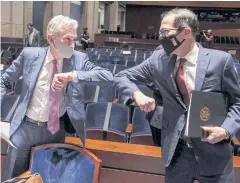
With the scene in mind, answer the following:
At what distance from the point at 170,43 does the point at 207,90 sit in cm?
28

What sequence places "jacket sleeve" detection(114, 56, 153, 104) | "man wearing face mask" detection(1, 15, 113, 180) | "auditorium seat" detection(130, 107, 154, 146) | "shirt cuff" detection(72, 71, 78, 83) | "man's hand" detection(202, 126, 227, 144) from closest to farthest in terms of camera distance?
1. "man's hand" detection(202, 126, 227, 144)
2. "jacket sleeve" detection(114, 56, 153, 104)
3. "shirt cuff" detection(72, 71, 78, 83)
4. "man wearing face mask" detection(1, 15, 113, 180)
5. "auditorium seat" detection(130, 107, 154, 146)

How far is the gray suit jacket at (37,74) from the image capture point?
218 cm

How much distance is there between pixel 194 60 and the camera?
1703mm

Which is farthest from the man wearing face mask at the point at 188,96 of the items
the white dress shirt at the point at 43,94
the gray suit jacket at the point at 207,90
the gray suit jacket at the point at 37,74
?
the white dress shirt at the point at 43,94

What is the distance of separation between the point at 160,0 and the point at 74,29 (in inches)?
758

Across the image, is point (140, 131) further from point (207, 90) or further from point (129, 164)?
point (207, 90)

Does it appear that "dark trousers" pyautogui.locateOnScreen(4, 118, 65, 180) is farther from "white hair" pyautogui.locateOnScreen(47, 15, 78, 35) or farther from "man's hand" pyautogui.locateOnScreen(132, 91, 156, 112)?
"man's hand" pyautogui.locateOnScreen(132, 91, 156, 112)

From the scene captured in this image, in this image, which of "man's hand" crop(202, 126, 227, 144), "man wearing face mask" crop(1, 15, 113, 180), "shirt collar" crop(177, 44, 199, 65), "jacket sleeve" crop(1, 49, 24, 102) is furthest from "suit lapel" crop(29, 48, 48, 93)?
"man's hand" crop(202, 126, 227, 144)

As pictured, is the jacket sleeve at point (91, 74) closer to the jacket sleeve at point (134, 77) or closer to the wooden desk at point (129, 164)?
the jacket sleeve at point (134, 77)

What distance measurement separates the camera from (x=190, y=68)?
5.58 ft

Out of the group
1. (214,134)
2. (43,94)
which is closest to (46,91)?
(43,94)

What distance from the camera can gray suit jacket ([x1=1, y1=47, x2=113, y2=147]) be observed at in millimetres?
2178

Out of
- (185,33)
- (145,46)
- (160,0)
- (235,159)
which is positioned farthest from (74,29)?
(160,0)

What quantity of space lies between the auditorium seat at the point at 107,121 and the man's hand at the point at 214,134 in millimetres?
2215
